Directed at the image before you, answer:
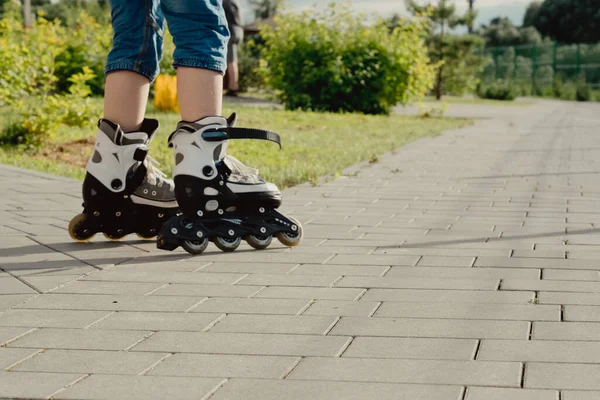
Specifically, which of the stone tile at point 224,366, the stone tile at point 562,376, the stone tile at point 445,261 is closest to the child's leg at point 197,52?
the stone tile at point 445,261

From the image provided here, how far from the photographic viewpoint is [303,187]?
6621 mm

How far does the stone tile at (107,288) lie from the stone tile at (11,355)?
2.24ft

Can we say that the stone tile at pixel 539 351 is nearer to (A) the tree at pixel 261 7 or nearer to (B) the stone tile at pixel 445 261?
(B) the stone tile at pixel 445 261

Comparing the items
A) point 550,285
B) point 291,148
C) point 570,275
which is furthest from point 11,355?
point 291,148

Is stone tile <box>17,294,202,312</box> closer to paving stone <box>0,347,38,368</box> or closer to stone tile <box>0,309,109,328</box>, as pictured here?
stone tile <box>0,309,109,328</box>

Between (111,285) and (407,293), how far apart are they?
39.6 inches

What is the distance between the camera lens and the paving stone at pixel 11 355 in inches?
98.9

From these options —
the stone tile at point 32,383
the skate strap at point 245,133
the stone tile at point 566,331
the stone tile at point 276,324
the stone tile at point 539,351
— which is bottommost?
the stone tile at point 276,324

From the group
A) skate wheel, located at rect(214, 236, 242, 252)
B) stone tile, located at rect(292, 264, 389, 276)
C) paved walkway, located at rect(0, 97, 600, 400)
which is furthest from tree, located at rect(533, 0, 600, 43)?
stone tile, located at rect(292, 264, 389, 276)

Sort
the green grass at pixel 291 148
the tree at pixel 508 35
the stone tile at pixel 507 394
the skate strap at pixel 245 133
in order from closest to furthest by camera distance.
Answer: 1. the stone tile at pixel 507 394
2. the skate strap at pixel 245 133
3. the green grass at pixel 291 148
4. the tree at pixel 508 35

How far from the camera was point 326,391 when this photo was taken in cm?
227

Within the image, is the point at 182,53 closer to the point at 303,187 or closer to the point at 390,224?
the point at 390,224

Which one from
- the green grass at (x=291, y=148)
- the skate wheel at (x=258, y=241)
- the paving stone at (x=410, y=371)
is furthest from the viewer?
the green grass at (x=291, y=148)

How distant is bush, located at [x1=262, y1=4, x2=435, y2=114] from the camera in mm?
18734
